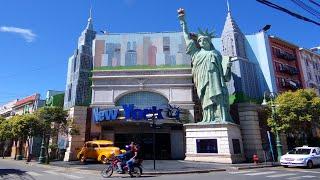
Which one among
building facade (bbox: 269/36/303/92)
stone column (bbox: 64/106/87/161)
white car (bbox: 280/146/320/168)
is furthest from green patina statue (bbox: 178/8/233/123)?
stone column (bbox: 64/106/87/161)

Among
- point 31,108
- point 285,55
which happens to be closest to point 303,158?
point 285,55

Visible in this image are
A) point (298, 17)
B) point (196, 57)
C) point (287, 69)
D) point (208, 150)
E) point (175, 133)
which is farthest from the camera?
point (287, 69)

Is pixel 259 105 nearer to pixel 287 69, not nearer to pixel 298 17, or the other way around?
pixel 287 69

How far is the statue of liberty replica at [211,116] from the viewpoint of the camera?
102ft

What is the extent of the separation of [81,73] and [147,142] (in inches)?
488

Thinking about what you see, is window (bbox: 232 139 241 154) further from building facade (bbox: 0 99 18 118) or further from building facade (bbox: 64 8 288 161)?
building facade (bbox: 0 99 18 118)

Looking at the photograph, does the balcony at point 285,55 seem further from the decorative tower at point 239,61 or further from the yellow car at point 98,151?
the yellow car at point 98,151

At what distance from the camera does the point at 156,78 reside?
38.2m

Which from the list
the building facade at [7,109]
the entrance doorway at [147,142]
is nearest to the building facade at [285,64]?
the entrance doorway at [147,142]

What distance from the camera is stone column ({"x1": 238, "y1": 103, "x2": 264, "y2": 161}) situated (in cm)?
3522

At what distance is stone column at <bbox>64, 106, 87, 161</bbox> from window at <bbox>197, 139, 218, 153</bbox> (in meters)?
14.3

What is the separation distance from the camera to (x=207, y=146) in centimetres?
3155

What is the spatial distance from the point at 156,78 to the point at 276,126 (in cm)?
1526

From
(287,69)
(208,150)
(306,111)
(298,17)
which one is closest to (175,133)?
(208,150)
